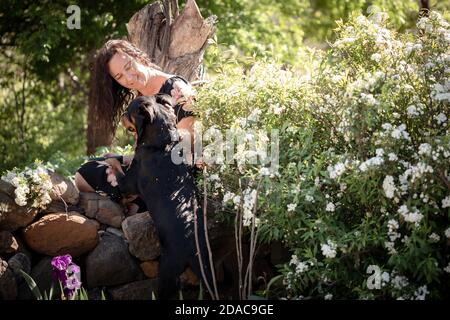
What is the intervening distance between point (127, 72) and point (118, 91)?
32cm

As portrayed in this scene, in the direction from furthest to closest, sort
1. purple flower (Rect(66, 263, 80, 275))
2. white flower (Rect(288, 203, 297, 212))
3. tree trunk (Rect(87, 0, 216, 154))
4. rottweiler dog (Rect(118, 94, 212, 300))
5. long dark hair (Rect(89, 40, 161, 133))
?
tree trunk (Rect(87, 0, 216, 154)) < long dark hair (Rect(89, 40, 161, 133)) < rottweiler dog (Rect(118, 94, 212, 300)) < purple flower (Rect(66, 263, 80, 275)) < white flower (Rect(288, 203, 297, 212))

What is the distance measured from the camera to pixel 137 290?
439cm

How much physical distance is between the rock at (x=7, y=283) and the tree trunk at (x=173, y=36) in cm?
201

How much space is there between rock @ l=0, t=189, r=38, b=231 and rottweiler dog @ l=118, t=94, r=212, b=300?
72cm

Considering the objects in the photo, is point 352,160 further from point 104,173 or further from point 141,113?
point 104,173

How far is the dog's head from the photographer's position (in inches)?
163

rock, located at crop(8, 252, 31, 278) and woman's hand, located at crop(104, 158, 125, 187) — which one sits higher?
woman's hand, located at crop(104, 158, 125, 187)

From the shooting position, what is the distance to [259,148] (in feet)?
12.7

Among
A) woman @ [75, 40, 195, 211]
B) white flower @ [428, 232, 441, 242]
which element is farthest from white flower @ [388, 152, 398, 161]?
woman @ [75, 40, 195, 211]

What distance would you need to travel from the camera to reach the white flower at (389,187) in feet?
11.3

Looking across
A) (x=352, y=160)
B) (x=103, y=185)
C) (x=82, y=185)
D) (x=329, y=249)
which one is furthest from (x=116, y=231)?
(x=352, y=160)

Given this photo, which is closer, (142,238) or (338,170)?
(338,170)

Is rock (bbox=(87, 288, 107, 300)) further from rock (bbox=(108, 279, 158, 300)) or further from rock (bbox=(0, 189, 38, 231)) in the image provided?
rock (bbox=(0, 189, 38, 231))
